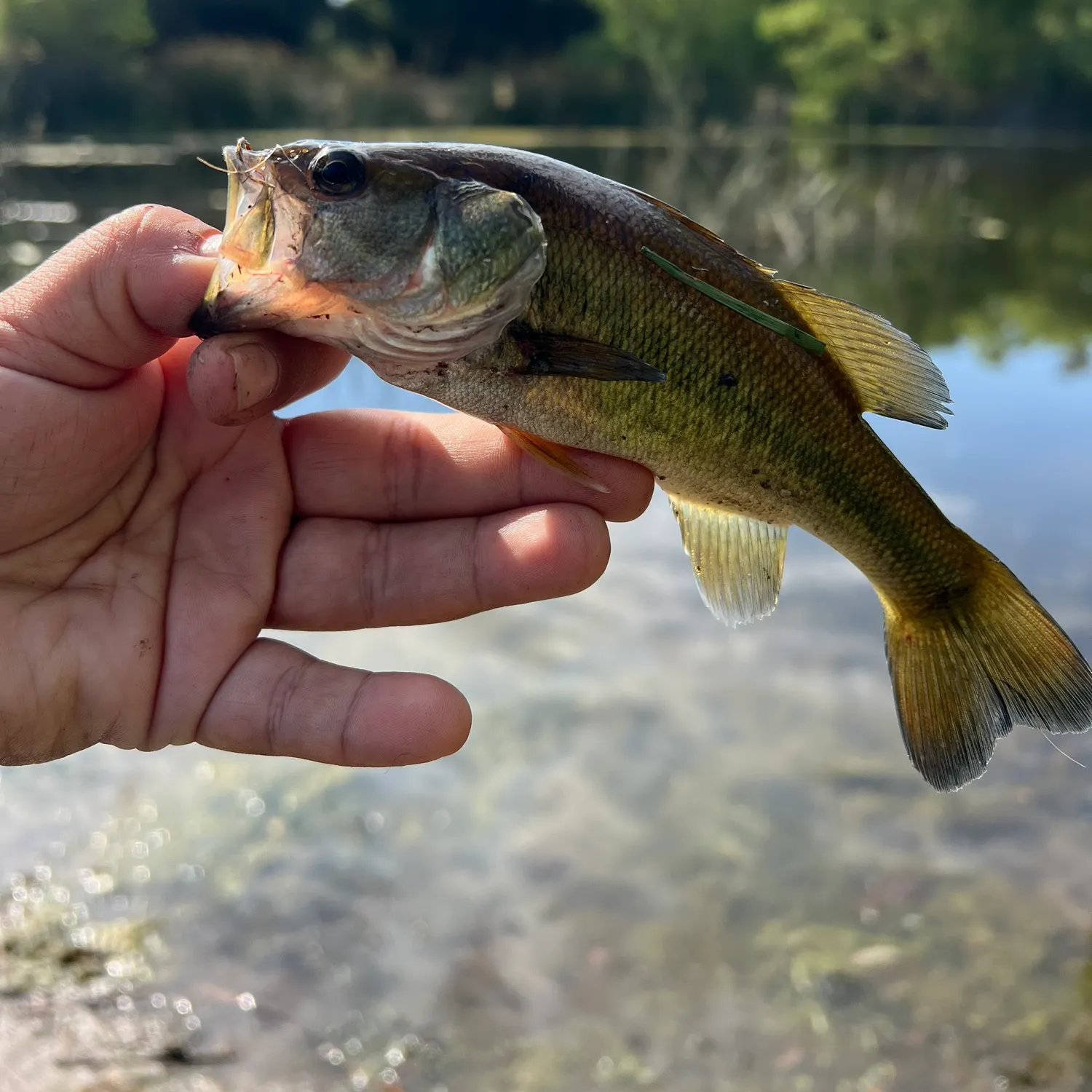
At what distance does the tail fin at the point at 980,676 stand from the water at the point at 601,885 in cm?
192

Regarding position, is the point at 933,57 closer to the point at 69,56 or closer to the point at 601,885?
the point at 69,56

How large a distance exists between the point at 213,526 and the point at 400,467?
1.69 ft

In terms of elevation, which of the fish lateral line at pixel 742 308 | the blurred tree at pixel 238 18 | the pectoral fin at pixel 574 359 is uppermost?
the blurred tree at pixel 238 18

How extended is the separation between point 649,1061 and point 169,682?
2511mm

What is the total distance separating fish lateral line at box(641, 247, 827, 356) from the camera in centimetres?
220

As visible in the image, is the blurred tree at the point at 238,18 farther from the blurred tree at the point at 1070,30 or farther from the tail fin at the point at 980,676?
the blurred tree at the point at 1070,30

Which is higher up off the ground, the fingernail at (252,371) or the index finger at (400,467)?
the fingernail at (252,371)

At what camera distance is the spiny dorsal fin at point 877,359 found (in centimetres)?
236

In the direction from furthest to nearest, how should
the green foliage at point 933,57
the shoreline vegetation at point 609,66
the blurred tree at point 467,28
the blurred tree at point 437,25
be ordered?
1. the green foliage at point 933,57
2. the blurred tree at point 467,28
3. the blurred tree at point 437,25
4. the shoreline vegetation at point 609,66

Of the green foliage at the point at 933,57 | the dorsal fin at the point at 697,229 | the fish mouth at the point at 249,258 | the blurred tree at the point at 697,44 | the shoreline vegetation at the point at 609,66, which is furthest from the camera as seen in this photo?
the green foliage at the point at 933,57

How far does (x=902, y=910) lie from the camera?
4.38 metres

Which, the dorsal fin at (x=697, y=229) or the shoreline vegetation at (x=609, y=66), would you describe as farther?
the shoreline vegetation at (x=609, y=66)

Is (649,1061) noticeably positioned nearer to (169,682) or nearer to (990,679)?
(990,679)

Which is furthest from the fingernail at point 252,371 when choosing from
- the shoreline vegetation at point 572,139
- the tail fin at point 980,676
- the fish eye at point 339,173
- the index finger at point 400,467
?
the shoreline vegetation at point 572,139
